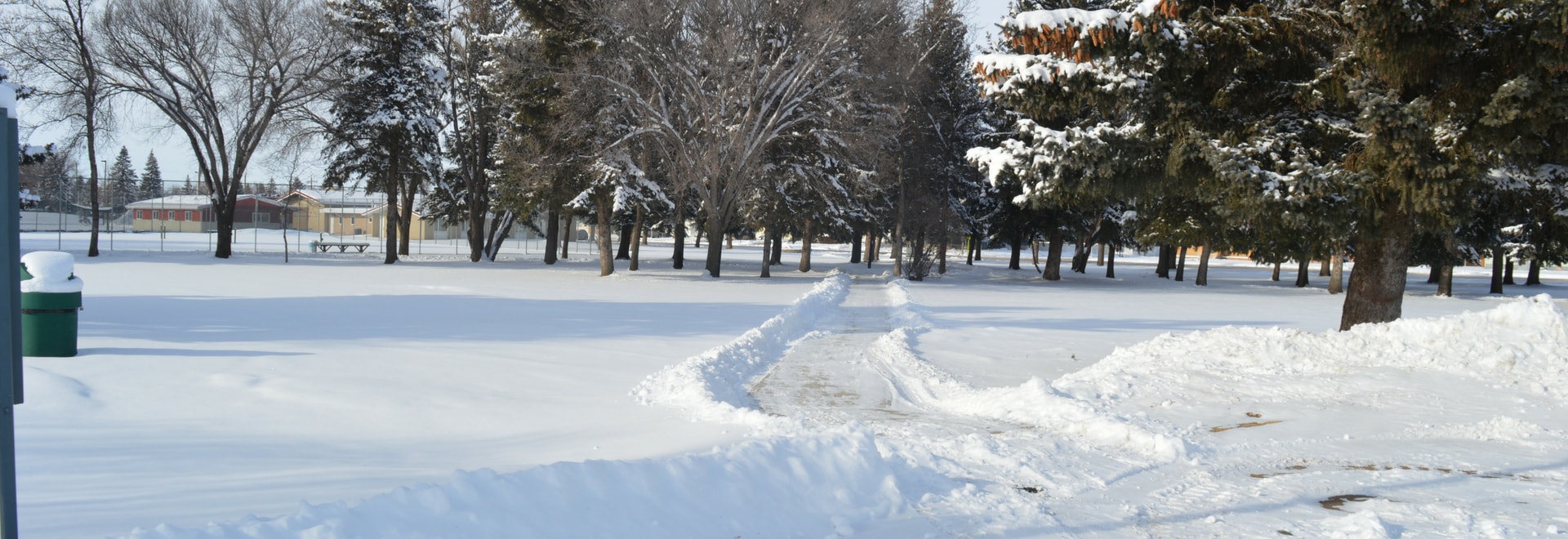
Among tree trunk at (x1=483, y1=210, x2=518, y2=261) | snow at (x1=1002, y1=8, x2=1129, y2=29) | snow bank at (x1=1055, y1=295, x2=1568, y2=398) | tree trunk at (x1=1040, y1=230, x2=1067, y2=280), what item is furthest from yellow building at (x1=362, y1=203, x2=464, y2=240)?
snow bank at (x1=1055, y1=295, x2=1568, y2=398)

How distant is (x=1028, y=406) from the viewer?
8969 mm

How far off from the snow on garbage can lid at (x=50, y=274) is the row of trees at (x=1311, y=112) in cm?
1059

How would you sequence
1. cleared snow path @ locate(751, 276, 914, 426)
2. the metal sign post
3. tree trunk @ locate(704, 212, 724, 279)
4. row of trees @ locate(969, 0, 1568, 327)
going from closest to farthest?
1. the metal sign post
2. cleared snow path @ locate(751, 276, 914, 426)
3. row of trees @ locate(969, 0, 1568, 327)
4. tree trunk @ locate(704, 212, 724, 279)

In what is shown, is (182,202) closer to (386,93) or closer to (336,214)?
(336,214)

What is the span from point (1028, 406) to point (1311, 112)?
6545 mm

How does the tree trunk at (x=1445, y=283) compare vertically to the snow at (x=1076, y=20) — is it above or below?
below

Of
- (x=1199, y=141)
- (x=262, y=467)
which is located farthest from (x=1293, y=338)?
(x=262, y=467)

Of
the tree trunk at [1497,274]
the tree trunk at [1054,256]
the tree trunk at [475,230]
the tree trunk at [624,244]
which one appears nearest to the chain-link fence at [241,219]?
the tree trunk at [624,244]

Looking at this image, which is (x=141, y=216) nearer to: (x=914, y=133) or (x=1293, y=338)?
(x=914, y=133)

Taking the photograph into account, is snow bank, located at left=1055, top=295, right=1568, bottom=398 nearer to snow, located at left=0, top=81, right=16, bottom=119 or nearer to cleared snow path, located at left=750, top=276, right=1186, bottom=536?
cleared snow path, located at left=750, top=276, right=1186, bottom=536

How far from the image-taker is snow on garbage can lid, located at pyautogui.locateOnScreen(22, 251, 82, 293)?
9.64 metres

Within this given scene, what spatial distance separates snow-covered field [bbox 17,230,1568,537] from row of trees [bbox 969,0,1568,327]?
1762 millimetres

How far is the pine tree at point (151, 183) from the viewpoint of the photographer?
7553 centimetres

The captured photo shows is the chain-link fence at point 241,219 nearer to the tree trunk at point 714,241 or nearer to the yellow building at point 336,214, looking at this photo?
the yellow building at point 336,214
